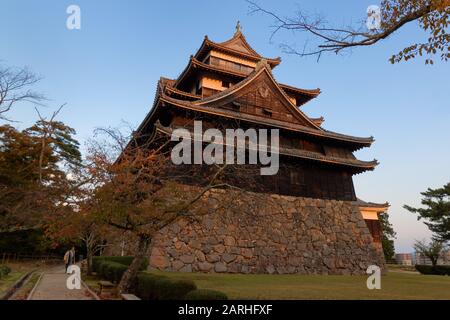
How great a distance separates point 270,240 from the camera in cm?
1861

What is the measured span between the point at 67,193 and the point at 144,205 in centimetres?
290

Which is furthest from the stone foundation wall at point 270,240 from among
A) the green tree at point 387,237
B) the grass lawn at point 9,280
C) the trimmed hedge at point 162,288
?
the green tree at point 387,237

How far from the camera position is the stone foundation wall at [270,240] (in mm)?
16219

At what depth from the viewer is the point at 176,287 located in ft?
26.7

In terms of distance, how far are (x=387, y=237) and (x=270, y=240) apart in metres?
36.4

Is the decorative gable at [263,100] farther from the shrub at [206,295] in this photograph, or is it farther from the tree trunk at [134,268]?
the shrub at [206,295]

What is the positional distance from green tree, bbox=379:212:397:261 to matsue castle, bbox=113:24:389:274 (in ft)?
76.8

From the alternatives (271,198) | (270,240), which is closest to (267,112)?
(271,198)

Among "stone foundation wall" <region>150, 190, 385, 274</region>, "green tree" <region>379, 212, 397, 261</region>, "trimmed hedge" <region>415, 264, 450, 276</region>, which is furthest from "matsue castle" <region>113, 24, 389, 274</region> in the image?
"green tree" <region>379, 212, 397, 261</region>

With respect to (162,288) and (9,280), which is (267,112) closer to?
(162,288)

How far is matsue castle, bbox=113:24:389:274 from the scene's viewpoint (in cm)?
1680

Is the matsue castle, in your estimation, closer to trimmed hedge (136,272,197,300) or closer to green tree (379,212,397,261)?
trimmed hedge (136,272,197,300)
